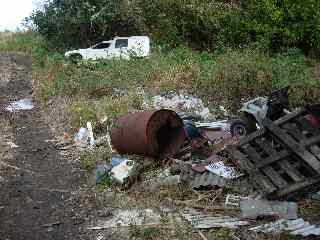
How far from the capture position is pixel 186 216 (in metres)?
7.18

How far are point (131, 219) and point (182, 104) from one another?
517cm

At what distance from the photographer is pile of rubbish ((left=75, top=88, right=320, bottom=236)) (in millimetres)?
7039

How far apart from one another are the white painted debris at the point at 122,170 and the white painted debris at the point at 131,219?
0.86 meters

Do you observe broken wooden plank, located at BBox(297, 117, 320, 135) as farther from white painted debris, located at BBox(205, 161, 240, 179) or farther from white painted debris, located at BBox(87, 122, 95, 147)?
white painted debris, located at BBox(87, 122, 95, 147)

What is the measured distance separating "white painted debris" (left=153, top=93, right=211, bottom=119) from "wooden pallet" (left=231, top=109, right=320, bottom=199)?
9.72 feet

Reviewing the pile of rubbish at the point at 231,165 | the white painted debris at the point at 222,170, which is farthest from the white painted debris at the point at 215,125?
the white painted debris at the point at 222,170

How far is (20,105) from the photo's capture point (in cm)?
1543

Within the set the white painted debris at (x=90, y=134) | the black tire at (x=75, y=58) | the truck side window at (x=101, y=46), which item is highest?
the truck side window at (x=101, y=46)

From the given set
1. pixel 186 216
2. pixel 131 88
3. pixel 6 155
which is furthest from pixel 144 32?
pixel 186 216

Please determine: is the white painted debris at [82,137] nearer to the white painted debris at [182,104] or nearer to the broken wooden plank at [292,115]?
the white painted debris at [182,104]

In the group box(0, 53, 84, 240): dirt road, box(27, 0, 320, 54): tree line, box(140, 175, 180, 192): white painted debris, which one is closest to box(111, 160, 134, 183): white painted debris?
box(140, 175, 180, 192): white painted debris

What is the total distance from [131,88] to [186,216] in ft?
23.3

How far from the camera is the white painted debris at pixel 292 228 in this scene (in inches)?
251

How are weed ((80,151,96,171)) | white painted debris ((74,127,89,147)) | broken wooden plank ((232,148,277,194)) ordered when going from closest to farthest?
broken wooden plank ((232,148,277,194)) → weed ((80,151,96,171)) → white painted debris ((74,127,89,147))
